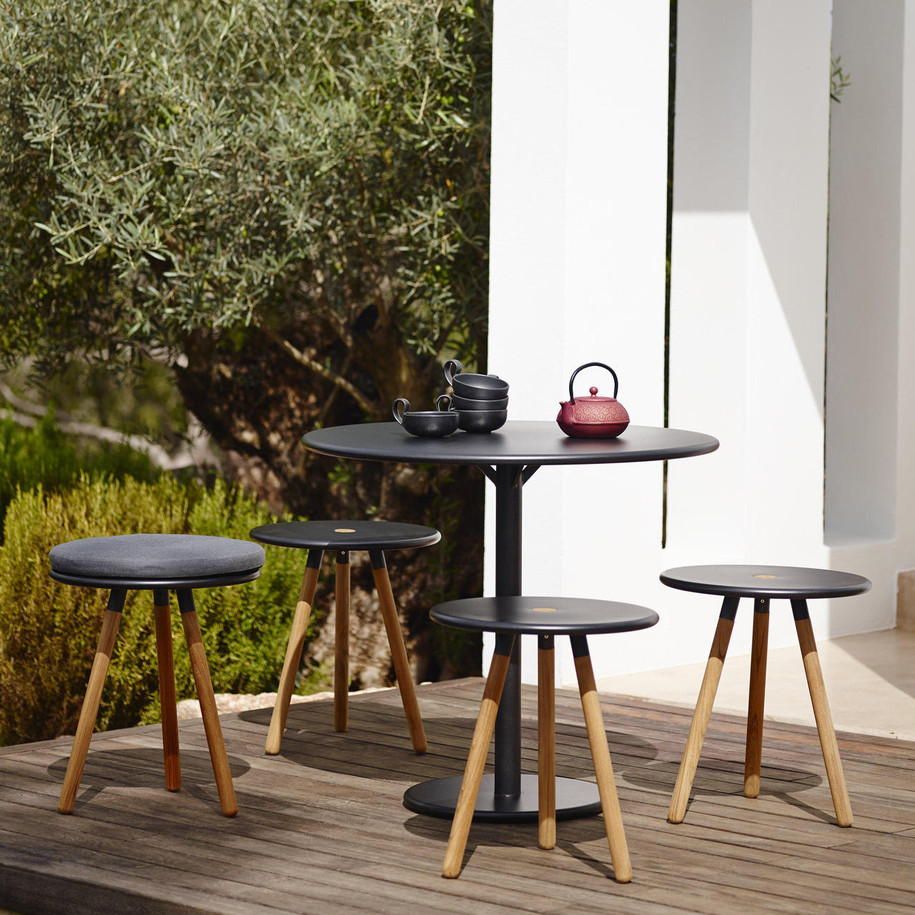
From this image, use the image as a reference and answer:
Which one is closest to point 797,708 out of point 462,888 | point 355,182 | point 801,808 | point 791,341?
point 801,808

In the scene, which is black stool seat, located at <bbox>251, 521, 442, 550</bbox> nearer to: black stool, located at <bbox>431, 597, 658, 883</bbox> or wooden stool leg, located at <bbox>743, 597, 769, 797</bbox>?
black stool, located at <bbox>431, 597, 658, 883</bbox>

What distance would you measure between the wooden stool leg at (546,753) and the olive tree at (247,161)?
10.1 feet

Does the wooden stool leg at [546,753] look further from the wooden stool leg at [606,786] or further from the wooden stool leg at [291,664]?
the wooden stool leg at [291,664]

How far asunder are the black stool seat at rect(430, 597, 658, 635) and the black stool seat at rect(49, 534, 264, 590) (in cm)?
55

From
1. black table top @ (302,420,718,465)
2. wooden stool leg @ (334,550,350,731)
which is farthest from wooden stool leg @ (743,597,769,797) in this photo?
wooden stool leg @ (334,550,350,731)

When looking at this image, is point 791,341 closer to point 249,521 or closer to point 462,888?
point 249,521

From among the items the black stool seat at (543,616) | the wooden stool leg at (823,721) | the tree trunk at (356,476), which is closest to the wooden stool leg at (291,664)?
the black stool seat at (543,616)

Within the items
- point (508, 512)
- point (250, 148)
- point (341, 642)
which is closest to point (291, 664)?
Result: point (341, 642)

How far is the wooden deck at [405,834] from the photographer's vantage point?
2.82 m

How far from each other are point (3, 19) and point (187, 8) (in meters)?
0.82

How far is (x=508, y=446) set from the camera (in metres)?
3.14

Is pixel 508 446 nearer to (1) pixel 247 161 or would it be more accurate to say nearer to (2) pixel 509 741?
(2) pixel 509 741

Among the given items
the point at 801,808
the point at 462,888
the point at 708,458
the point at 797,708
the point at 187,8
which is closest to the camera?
the point at 462,888

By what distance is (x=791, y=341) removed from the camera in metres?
5.69
